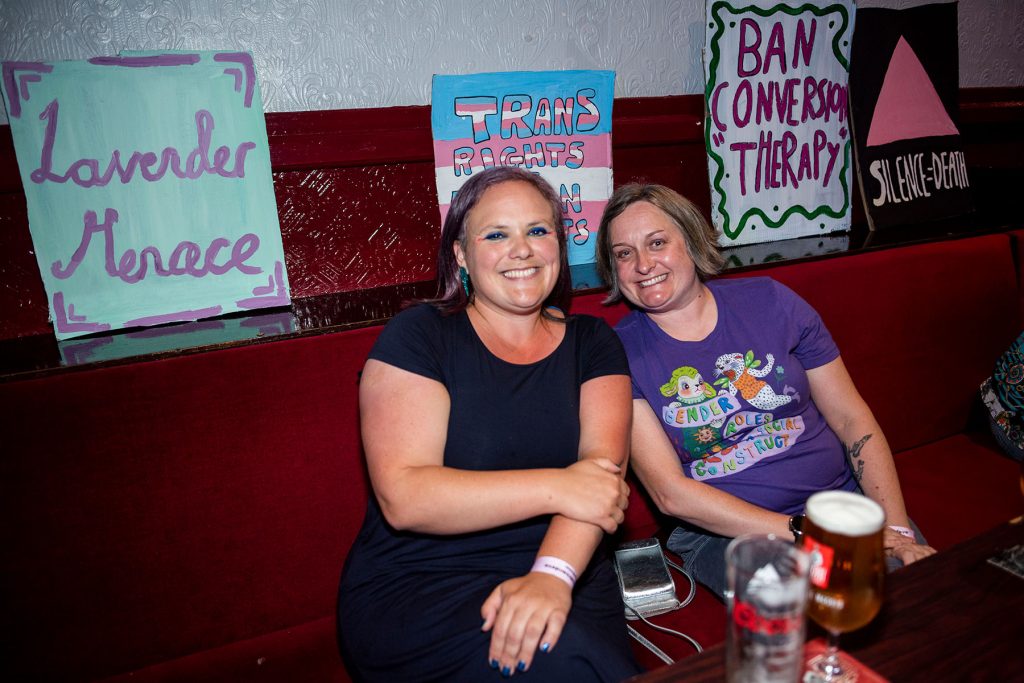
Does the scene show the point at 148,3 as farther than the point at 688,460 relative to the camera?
No

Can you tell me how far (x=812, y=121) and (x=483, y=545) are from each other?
1.76m

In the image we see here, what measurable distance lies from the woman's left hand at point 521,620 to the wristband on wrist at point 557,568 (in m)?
0.03

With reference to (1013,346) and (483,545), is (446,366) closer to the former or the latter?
(483,545)

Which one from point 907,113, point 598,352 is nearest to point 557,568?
point 598,352

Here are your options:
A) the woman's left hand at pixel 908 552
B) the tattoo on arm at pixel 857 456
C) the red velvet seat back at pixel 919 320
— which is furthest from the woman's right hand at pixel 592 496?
the red velvet seat back at pixel 919 320

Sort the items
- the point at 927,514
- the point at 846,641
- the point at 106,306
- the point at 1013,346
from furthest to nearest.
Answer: the point at 1013,346 < the point at 927,514 < the point at 106,306 < the point at 846,641

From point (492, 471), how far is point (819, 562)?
1.98 ft

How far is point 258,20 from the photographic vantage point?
5.11 ft

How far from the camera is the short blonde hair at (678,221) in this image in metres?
1.61

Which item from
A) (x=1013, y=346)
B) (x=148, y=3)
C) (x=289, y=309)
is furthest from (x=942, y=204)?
(x=148, y=3)

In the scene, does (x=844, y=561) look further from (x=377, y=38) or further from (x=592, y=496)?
(x=377, y=38)

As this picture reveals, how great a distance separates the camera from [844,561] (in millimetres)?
755

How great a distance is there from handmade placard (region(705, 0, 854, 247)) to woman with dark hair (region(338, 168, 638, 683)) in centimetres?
88

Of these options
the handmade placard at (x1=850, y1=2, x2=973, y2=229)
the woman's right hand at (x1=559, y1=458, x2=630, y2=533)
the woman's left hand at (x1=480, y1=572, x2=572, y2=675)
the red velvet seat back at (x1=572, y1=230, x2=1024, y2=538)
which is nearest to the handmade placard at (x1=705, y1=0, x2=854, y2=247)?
the handmade placard at (x1=850, y1=2, x2=973, y2=229)
